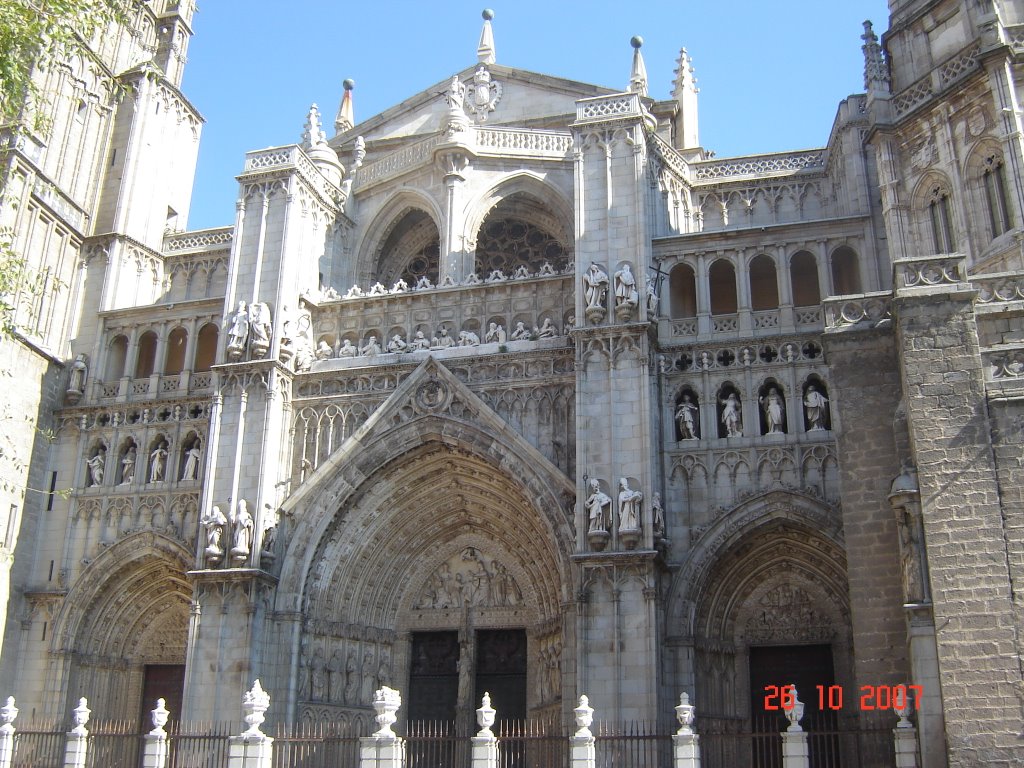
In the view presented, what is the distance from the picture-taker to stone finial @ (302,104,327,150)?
3086 centimetres

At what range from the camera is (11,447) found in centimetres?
2667

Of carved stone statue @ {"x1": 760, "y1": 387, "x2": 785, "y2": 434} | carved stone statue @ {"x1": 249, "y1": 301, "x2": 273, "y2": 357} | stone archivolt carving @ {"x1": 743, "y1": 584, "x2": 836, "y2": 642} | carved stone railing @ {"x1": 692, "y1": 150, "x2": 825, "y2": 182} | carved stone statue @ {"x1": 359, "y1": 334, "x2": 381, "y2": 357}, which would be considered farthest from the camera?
carved stone railing @ {"x1": 692, "y1": 150, "x2": 825, "y2": 182}

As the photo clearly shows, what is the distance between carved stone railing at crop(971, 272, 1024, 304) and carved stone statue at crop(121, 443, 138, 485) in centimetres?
1910

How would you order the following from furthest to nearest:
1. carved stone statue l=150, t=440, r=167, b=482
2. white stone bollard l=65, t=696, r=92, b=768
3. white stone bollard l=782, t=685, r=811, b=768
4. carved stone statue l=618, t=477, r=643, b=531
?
carved stone statue l=150, t=440, r=167, b=482
carved stone statue l=618, t=477, r=643, b=531
white stone bollard l=65, t=696, r=92, b=768
white stone bollard l=782, t=685, r=811, b=768

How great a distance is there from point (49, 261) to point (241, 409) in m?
7.56

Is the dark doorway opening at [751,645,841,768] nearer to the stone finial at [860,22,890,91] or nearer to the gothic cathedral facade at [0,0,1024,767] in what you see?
the gothic cathedral facade at [0,0,1024,767]

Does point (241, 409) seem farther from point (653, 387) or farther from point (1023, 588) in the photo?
point (1023, 588)

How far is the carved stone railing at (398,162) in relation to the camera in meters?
29.6

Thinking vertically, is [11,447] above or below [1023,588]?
above

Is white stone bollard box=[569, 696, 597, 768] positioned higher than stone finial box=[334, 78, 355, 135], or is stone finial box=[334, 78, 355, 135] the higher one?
stone finial box=[334, 78, 355, 135]

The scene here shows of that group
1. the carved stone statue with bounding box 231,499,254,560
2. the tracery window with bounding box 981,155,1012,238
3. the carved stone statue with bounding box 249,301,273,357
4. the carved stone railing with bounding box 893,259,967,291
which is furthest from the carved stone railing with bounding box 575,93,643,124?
the carved stone statue with bounding box 231,499,254,560

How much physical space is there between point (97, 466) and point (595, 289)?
42.3 ft

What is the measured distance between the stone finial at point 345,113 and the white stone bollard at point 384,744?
2258cm

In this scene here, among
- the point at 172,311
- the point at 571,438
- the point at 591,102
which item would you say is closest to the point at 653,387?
the point at 571,438
